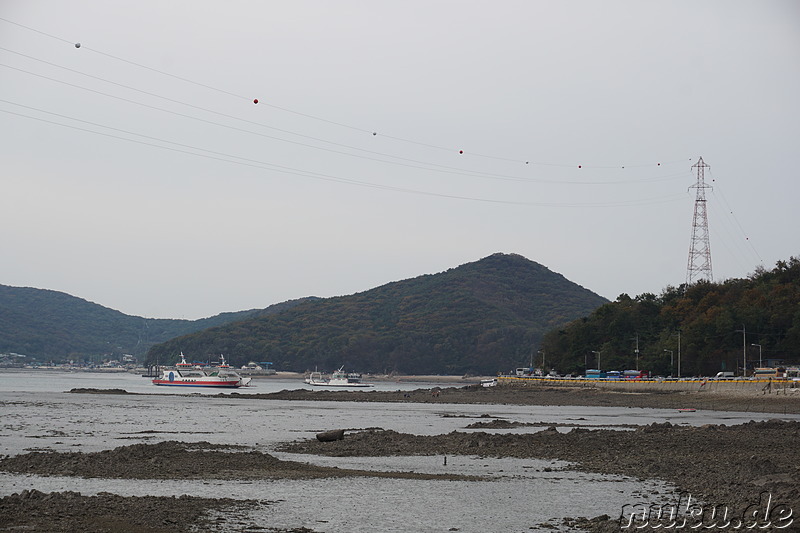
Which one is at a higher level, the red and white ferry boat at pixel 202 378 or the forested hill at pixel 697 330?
the forested hill at pixel 697 330

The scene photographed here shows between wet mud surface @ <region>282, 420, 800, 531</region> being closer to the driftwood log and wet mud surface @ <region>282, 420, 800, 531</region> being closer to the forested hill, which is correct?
the driftwood log

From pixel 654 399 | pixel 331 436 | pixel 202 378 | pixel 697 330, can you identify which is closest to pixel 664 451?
pixel 331 436

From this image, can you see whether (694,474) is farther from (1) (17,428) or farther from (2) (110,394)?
(2) (110,394)

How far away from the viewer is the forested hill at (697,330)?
11238 centimetres

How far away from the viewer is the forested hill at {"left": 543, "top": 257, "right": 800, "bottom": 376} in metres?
112

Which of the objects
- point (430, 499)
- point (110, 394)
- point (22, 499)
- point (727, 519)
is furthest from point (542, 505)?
point (110, 394)

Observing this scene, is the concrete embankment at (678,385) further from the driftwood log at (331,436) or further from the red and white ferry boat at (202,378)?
the driftwood log at (331,436)

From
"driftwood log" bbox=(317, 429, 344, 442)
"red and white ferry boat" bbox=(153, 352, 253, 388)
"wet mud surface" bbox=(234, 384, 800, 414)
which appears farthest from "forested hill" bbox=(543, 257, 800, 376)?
"driftwood log" bbox=(317, 429, 344, 442)

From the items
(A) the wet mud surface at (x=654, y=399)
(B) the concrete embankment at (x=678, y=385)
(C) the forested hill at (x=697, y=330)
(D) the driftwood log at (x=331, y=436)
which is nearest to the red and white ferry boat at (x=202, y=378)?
(A) the wet mud surface at (x=654, y=399)

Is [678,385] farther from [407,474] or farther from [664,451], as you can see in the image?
[407,474]

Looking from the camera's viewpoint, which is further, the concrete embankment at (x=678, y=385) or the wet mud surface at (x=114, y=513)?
the concrete embankment at (x=678, y=385)

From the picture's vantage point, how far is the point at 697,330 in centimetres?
11619

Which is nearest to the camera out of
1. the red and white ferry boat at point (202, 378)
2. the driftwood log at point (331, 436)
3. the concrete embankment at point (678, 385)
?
the driftwood log at point (331, 436)

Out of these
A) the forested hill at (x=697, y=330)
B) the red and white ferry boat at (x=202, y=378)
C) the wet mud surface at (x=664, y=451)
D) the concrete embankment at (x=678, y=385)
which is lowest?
the red and white ferry boat at (x=202, y=378)
